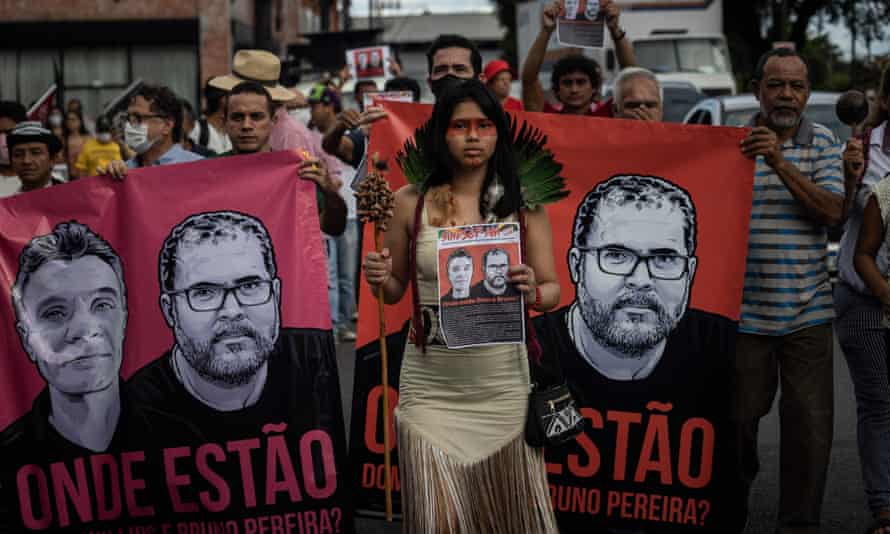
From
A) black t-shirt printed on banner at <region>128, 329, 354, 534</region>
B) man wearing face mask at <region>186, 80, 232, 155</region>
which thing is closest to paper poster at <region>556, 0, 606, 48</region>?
black t-shirt printed on banner at <region>128, 329, 354, 534</region>

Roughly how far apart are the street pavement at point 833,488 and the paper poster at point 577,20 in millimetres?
2387

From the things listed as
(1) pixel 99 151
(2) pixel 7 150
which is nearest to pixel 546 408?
(2) pixel 7 150

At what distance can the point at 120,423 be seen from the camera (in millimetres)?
5746

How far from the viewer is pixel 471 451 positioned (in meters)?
4.50

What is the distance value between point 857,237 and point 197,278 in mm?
2712

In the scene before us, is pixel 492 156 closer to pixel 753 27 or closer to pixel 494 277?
pixel 494 277

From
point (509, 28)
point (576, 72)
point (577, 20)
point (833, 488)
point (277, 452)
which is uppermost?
point (509, 28)

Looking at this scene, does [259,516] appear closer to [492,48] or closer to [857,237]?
[857,237]

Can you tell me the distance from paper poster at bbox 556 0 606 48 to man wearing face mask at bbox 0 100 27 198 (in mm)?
2846

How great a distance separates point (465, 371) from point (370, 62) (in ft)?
32.1

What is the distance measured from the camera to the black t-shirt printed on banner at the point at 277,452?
5.55m

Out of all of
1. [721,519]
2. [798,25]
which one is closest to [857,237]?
[721,519]

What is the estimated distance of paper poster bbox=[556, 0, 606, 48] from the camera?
282 inches

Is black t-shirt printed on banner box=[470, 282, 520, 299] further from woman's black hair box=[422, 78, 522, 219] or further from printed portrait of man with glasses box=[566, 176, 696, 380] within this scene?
printed portrait of man with glasses box=[566, 176, 696, 380]
